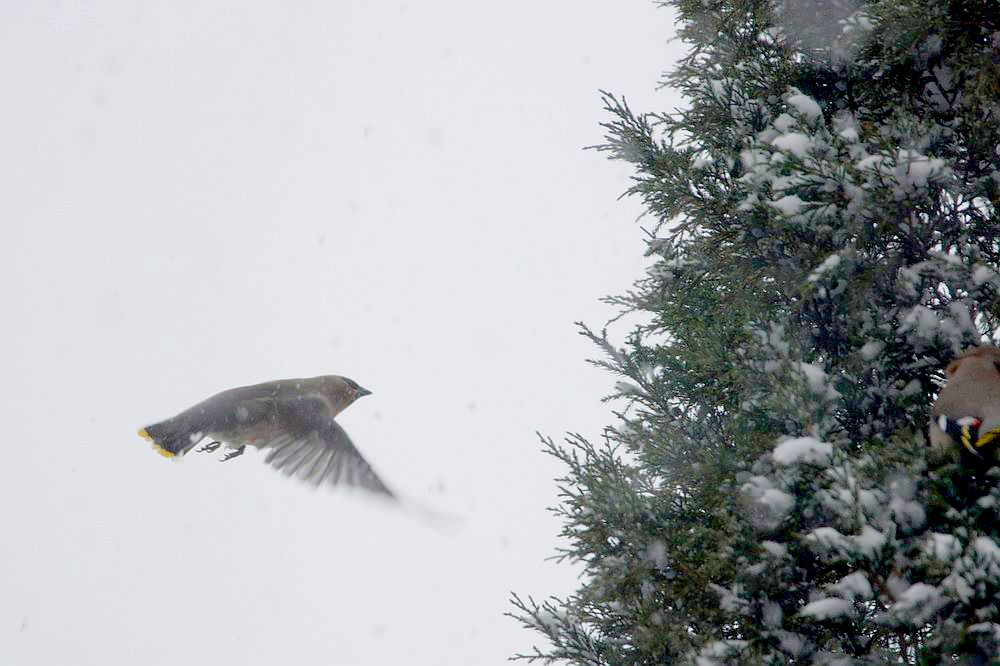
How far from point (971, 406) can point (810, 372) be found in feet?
1.85

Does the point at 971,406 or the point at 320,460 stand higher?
the point at 971,406

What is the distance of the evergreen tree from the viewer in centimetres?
294

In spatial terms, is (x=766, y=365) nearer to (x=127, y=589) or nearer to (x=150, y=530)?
(x=127, y=589)

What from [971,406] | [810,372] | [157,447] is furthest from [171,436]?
[971,406]

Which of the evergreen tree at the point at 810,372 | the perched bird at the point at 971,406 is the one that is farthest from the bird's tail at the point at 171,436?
the perched bird at the point at 971,406

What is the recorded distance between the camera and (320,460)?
256 inches

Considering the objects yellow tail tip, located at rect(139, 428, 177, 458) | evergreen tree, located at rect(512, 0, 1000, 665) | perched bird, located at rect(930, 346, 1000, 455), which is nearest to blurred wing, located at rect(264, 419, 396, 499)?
yellow tail tip, located at rect(139, 428, 177, 458)

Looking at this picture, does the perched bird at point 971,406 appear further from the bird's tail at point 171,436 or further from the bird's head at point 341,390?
the bird's tail at point 171,436

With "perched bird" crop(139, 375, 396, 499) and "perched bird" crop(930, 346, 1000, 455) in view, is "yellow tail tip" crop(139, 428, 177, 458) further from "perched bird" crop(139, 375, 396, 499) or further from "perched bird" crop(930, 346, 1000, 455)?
"perched bird" crop(930, 346, 1000, 455)

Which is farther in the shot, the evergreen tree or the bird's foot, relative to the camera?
the bird's foot

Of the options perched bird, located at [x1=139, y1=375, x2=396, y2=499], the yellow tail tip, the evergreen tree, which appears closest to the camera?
the evergreen tree

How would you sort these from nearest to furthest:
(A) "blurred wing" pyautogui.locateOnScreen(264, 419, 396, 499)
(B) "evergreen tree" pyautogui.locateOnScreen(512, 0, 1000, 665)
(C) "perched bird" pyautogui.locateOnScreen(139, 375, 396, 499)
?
(B) "evergreen tree" pyautogui.locateOnScreen(512, 0, 1000, 665)
(C) "perched bird" pyautogui.locateOnScreen(139, 375, 396, 499)
(A) "blurred wing" pyautogui.locateOnScreen(264, 419, 396, 499)

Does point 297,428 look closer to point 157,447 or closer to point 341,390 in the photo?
point 341,390

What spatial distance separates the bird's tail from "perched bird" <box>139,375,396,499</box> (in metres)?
0.14
